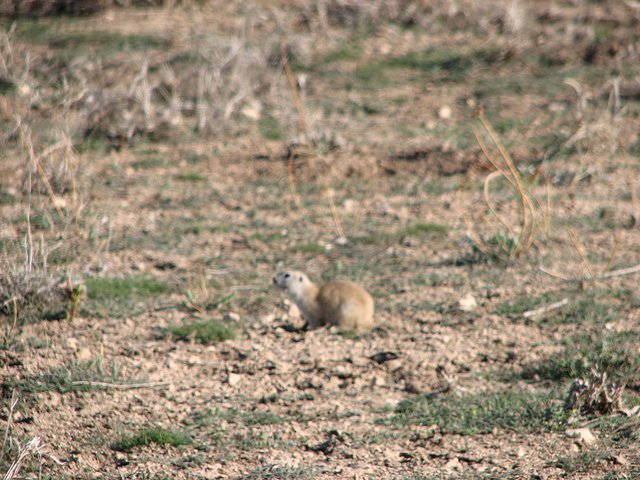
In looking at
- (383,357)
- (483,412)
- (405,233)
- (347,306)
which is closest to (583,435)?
(483,412)

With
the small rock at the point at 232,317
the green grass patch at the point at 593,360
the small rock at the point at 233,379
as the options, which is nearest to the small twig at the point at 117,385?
the small rock at the point at 233,379

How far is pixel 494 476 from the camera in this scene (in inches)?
167

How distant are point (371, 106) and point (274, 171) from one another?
225 centimetres

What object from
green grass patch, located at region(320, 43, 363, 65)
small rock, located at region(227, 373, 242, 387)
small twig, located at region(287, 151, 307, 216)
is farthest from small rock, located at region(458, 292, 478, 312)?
green grass patch, located at region(320, 43, 363, 65)

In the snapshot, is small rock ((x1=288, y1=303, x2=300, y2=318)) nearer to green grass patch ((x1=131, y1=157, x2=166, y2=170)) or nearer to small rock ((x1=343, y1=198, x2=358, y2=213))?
small rock ((x1=343, y1=198, x2=358, y2=213))

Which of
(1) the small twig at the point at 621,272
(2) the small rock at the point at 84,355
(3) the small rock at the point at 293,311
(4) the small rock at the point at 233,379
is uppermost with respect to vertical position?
(1) the small twig at the point at 621,272

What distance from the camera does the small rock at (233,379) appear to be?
525 centimetres

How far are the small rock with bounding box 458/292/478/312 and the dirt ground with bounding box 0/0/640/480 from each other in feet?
0.07

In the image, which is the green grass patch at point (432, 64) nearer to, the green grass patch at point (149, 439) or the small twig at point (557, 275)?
the small twig at point (557, 275)

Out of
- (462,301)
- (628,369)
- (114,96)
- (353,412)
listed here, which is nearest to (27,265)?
(353,412)

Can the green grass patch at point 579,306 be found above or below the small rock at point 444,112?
above

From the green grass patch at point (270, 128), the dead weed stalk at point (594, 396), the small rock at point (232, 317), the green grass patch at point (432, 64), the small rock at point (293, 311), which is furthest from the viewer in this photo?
the green grass patch at point (432, 64)

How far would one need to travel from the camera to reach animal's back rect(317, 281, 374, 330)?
5773 mm

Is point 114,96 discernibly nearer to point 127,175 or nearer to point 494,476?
point 127,175
